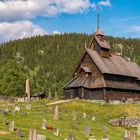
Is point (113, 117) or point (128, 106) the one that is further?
point (128, 106)

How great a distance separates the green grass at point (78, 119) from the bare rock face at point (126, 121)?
1254mm

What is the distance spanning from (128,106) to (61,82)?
12875 centimetres

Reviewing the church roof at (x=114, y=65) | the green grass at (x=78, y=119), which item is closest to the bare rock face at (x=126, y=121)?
the green grass at (x=78, y=119)

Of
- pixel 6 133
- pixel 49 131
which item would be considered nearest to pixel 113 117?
pixel 49 131

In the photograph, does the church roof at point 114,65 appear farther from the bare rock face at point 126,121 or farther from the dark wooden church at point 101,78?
the bare rock face at point 126,121

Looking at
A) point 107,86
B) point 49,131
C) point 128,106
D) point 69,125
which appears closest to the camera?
point 49,131

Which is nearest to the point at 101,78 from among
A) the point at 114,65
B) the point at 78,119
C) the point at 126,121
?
the point at 114,65

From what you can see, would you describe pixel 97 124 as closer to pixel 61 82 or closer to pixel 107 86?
pixel 107 86

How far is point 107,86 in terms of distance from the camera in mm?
75750

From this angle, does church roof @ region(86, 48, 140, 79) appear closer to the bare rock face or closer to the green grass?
the green grass

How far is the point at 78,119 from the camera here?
51000 mm

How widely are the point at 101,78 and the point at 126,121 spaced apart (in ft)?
73.9

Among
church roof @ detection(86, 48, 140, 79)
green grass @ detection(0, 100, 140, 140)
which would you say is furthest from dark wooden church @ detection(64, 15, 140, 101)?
green grass @ detection(0, 100, 140, 140)

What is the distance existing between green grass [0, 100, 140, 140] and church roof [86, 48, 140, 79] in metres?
12.4
